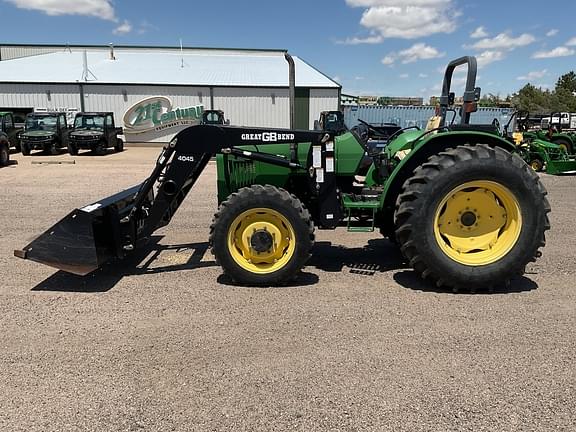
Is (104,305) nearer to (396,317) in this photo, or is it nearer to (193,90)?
(396,317)

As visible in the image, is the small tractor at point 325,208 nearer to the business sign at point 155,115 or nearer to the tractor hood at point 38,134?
the tractor hood at point 38,134

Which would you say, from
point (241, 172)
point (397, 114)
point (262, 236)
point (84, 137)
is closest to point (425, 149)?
point (262, 236)

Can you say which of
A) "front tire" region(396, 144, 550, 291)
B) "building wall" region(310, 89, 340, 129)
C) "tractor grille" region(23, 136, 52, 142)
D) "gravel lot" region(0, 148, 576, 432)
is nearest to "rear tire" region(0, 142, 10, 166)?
"tractor grille" region(23, 136, 52, 142)

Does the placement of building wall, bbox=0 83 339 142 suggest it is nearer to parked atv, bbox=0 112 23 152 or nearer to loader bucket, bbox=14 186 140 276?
parked atv, bbox=0 112 23 152

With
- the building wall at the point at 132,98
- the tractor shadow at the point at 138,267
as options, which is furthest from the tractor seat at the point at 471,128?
the building wall at the point at 132,98

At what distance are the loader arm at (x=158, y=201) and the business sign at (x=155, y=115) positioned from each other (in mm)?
22661

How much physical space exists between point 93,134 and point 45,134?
1.85 meters

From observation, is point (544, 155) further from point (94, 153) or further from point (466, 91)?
point (94, 153)

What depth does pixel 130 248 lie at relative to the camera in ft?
15.7

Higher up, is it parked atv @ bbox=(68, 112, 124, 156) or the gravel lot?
parked atv @ bbox=(68, 112, 124, 156)

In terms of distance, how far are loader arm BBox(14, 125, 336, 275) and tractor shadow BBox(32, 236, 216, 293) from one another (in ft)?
0.86

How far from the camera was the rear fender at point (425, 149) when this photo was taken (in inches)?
184

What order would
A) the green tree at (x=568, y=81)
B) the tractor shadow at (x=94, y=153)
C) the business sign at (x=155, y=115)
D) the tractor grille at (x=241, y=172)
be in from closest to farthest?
the tractor grille at (x=241, y=172)
the tractor shadow at (x=94, y=153)
the business sign at (x=155, y=115)
the green tree at (x=568, y=81)

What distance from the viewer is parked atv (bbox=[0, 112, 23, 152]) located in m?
20.3
